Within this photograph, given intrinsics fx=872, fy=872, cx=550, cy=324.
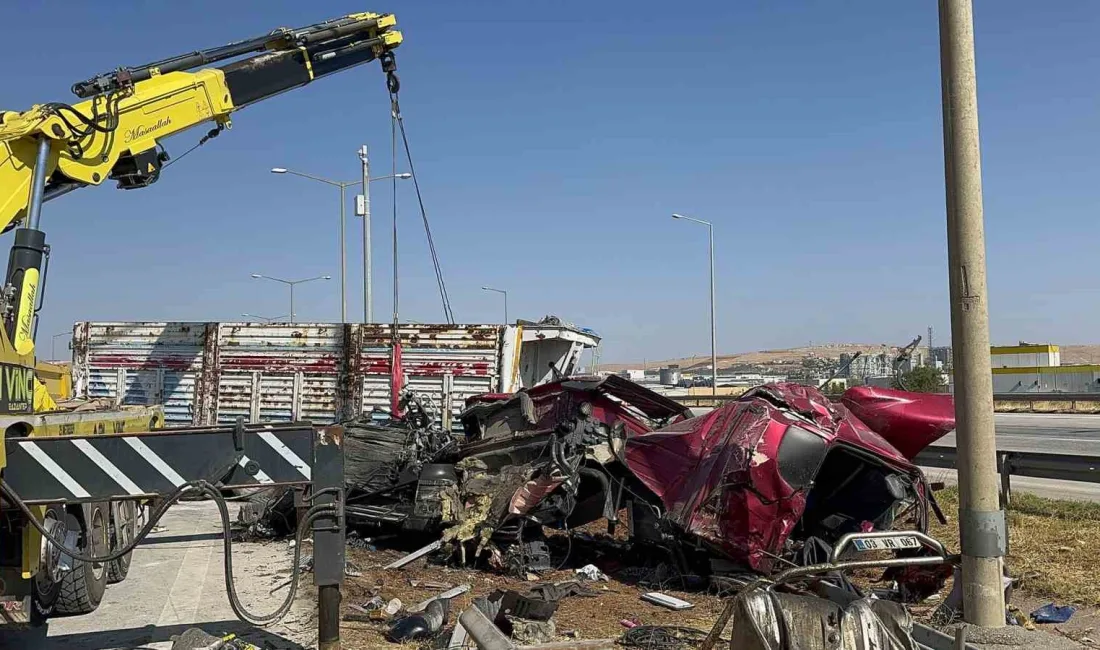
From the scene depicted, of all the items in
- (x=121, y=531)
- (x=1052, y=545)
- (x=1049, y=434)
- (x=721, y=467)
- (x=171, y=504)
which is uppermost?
(x=171, y=504)

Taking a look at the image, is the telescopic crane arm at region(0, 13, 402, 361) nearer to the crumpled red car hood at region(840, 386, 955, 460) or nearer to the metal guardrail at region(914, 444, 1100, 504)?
the crumpled red car hood at region(840, 386, 955, 460)

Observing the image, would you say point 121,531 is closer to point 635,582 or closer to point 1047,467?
point 635,582

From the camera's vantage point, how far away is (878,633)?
141 inches

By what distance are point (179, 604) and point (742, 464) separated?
4.50m

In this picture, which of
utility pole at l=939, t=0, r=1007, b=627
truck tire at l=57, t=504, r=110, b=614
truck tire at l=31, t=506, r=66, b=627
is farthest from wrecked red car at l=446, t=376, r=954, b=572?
truck tire at l=31, t=506, r=66, b=627

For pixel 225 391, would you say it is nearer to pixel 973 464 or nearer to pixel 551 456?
pixel 551 456

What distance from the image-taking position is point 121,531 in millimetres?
7059

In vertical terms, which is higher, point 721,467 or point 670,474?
point 721,467

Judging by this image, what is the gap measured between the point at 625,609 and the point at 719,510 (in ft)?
3.34

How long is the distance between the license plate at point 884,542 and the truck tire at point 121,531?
216 inches

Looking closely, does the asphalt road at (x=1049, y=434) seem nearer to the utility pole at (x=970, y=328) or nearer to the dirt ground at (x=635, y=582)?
the dirt ground at (x=635, y=582)

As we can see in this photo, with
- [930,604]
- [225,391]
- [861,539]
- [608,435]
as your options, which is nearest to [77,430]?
[608,435]

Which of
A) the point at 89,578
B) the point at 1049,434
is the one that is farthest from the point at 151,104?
the point at 1049,434

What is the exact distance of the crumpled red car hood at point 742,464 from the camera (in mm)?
6504
